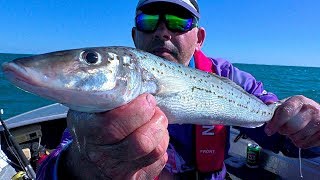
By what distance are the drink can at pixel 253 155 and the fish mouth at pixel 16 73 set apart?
191 inches

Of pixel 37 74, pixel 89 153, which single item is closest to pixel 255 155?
pixel 89 153

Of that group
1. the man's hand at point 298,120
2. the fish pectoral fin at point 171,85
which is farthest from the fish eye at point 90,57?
the man's hand at point 298,120

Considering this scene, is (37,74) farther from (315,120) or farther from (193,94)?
(315,120)

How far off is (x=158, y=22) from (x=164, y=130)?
6.17ft

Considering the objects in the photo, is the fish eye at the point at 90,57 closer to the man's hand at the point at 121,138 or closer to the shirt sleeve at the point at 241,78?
the man's hand at the point at 121,138

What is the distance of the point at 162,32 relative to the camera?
3461mm

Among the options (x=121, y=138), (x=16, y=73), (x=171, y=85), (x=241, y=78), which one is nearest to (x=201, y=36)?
(x=241, y=78)

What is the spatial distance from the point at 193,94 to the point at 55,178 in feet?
3.88

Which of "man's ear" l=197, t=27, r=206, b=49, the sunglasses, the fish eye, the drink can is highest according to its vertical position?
the fish eye

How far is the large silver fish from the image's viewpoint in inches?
68.4

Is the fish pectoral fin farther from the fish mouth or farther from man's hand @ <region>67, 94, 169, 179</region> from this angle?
the fish mouth

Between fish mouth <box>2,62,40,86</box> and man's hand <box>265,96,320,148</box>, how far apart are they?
241 centimetres

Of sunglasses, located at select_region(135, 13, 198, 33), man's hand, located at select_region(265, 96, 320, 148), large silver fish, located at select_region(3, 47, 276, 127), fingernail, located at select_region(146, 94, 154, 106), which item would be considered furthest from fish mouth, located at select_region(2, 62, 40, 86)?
man's hand, located at select_region(265, 96, 320, 148)

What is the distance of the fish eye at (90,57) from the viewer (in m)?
1.98
